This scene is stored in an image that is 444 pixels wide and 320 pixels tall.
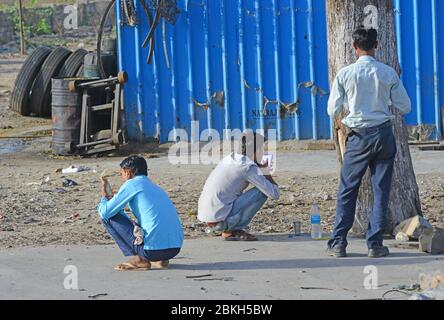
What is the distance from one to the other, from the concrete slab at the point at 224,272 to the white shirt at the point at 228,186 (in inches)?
12.4

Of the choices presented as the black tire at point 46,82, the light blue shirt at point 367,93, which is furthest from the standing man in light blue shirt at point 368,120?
the black tire at point 46,82

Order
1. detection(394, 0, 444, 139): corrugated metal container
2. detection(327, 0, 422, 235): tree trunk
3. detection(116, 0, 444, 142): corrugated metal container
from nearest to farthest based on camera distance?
detection(327, 0, 422, 235): tree trunk
detection(394, 0, 444, 139): corrugated metal container
detection(116, 0, 444, 142): corrugated metal container

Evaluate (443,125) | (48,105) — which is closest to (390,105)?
(443,125)

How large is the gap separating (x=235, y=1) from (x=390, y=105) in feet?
22.2

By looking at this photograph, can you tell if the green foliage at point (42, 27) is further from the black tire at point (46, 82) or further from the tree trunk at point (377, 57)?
the tree trunk at point (377, 57)

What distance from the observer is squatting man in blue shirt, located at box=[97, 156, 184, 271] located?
8.45m

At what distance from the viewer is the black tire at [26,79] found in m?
18.2

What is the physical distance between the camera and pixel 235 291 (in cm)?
790

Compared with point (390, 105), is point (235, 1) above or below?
above

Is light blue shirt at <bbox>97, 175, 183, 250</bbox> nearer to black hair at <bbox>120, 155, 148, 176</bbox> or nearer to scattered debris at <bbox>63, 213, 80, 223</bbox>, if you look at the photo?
black hair at <bbox>120, 155, 148, 176</bbox>

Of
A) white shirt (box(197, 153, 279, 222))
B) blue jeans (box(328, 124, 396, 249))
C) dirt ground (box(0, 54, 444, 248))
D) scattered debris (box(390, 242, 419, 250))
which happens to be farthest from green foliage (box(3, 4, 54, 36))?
blue jeans (box(328, 124, 396, 249))

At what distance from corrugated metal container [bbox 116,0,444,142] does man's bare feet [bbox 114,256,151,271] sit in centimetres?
706

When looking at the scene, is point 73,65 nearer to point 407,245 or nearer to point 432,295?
point 407,245

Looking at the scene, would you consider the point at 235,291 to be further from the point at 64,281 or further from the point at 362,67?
the point at 362,67
